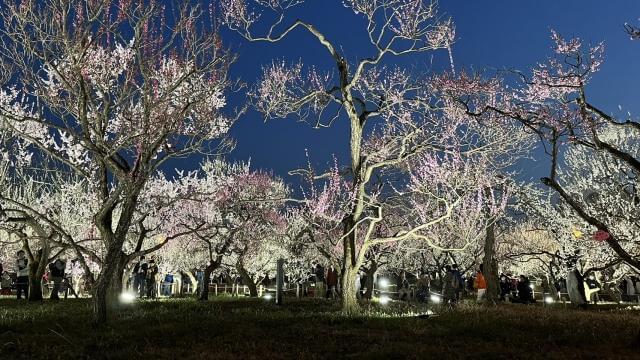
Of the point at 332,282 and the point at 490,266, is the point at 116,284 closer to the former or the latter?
the point at 490,266

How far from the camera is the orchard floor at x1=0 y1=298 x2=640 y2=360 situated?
33.6ft

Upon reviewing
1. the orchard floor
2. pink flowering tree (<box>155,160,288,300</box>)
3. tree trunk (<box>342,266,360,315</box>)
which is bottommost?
the orchard floor

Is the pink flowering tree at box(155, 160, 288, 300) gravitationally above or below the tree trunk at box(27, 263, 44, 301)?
above

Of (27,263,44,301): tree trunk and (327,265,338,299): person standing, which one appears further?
(327,265,338,299): person standing

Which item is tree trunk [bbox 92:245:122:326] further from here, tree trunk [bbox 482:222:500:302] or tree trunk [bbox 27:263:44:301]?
tree trunk [bbox 482:222:500:302]

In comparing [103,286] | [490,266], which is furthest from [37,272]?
[490,266]

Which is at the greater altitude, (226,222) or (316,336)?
(226,222)

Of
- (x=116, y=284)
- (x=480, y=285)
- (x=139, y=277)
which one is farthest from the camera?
(x=139, y=277)

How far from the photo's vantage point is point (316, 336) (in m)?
12.8

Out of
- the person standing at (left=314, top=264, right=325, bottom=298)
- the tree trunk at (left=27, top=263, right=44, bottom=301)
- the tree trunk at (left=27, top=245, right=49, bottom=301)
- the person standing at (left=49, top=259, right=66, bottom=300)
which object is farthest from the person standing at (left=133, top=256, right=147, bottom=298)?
the person standing at (left=314, top=264, right=325, bottom=298)

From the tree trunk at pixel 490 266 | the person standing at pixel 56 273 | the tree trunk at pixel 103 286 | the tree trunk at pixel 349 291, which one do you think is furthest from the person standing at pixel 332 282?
the tree trunk at pixel 103 286

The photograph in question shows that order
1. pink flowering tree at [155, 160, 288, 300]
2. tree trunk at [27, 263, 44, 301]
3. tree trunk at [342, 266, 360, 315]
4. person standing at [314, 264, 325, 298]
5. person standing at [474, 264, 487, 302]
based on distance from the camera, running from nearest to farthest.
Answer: tree trunk at [342, 266, 360, 315], person standing at [474, 264, 487, 302], tree trunk at [27, 263, 44, 301], pink flowering tree at [155, 160, 288, 300], person standing at [314, 264, 325, 298]

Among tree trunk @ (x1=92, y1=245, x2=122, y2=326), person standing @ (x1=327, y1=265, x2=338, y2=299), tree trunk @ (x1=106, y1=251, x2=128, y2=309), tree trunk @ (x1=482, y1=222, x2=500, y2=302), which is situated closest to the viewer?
tree trunk @ (x1=92, y1=245, x2=122, y2=326)

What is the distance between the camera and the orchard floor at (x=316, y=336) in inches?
403
